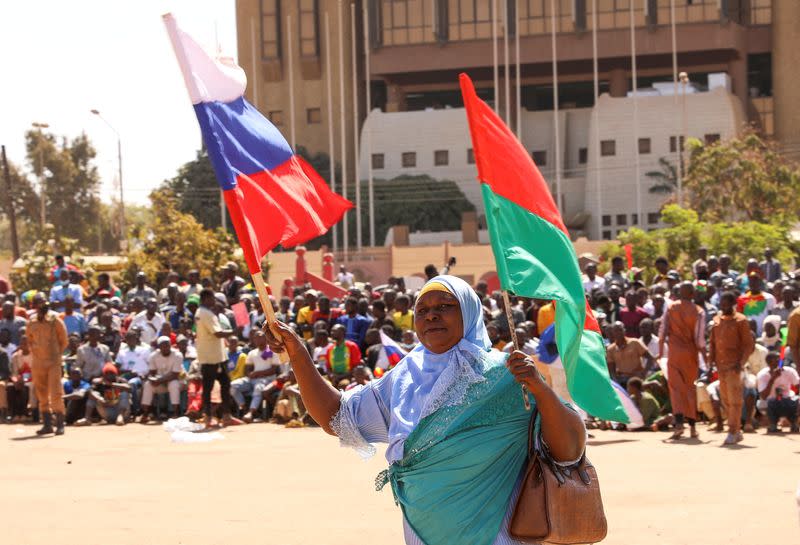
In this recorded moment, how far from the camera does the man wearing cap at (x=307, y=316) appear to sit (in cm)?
1762

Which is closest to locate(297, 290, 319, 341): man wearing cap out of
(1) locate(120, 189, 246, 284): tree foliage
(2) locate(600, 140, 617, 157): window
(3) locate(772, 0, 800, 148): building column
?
(1) locate(120, 189, 246, 284): tree foliage

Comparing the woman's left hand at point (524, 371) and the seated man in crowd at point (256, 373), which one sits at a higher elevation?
the woman's left hand at point (524, 371)

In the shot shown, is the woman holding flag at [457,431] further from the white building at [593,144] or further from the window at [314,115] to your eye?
the window at [314,115]

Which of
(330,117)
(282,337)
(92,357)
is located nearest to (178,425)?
(92,357)

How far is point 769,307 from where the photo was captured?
640 inches

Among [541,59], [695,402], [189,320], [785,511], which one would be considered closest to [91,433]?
[189,320]

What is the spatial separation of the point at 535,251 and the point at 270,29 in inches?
2324

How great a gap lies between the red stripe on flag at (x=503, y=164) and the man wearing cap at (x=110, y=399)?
471 inches

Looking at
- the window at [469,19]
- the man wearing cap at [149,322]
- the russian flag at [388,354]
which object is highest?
the window at [469,19]

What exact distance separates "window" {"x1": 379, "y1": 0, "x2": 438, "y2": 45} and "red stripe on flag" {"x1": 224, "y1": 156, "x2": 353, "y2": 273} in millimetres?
55116

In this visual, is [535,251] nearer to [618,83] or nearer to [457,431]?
[457,431]

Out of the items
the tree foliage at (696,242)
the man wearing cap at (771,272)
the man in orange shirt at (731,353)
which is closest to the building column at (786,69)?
the tree foliage at (696,242)

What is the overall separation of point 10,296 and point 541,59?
138 feet

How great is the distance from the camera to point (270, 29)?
63.0m
